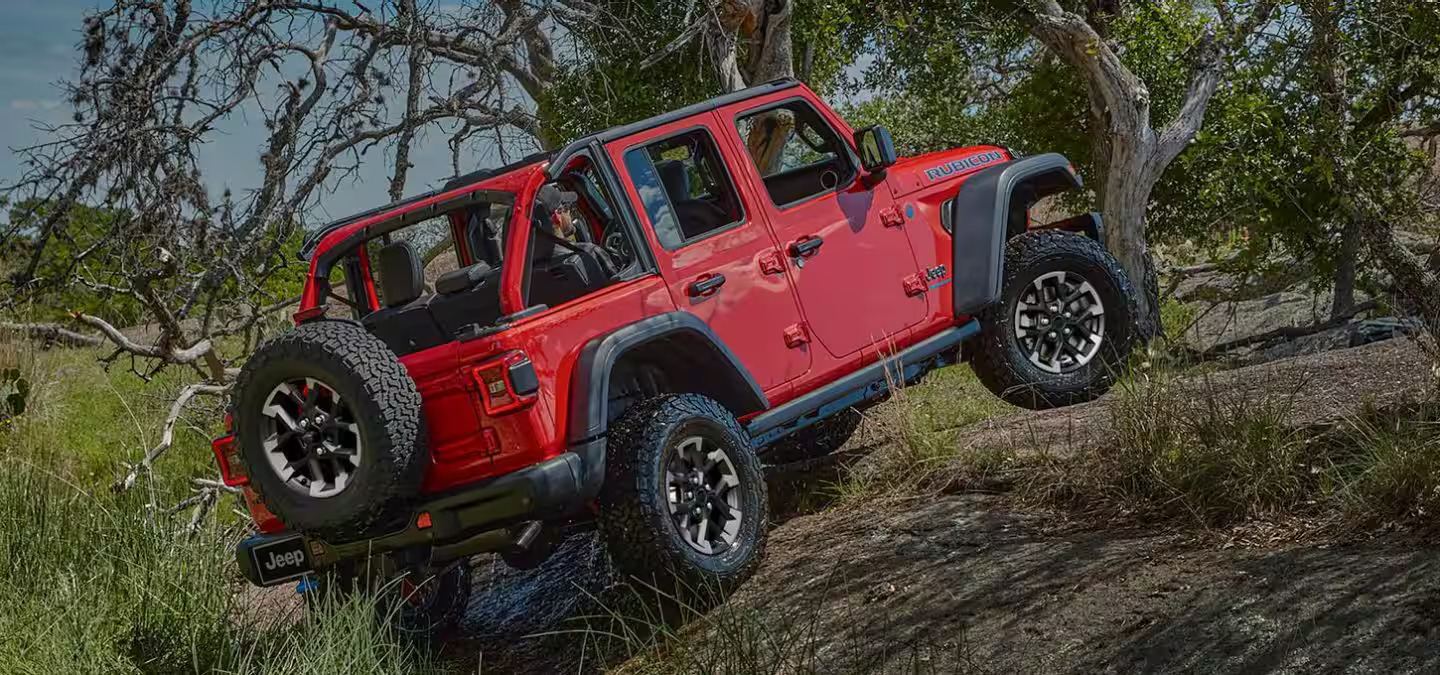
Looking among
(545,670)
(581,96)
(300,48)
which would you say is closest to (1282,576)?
(545,670)

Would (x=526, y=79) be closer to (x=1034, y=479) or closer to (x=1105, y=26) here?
(x=1105, y=26)

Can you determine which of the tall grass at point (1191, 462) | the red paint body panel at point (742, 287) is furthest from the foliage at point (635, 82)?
the tall grass at point (1191, 462)

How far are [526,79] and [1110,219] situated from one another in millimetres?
5999

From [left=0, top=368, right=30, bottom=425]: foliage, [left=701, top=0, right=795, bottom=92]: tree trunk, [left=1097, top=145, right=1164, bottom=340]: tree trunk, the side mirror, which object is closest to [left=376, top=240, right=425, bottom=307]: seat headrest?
the side mirror

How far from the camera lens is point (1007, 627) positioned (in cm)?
425

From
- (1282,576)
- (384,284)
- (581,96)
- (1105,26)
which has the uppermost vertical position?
(581,96)

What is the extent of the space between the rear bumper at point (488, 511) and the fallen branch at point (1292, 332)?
24.2 ft

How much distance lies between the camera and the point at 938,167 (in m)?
6.78

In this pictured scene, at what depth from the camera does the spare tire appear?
461 cm

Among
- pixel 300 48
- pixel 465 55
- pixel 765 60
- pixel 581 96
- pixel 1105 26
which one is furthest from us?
pixel 1105 26

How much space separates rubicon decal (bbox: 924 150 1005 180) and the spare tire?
3.08 m

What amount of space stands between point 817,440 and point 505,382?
2.93 metres

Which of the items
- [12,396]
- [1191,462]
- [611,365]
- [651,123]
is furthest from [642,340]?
[12,396]

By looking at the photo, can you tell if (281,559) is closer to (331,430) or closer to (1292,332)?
(331,430)
